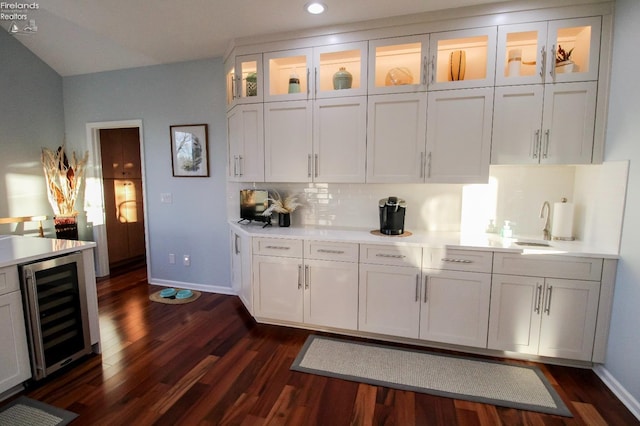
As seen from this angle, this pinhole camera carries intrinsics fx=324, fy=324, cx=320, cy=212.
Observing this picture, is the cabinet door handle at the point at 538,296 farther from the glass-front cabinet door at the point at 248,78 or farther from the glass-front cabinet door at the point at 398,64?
the glass-front cabinet door at the point at 248,78

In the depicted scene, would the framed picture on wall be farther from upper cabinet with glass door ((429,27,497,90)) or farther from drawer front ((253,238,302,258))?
upper cabinet with glass door ((429,27,497,90))

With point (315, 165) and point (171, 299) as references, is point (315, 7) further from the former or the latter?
point (171, 299)

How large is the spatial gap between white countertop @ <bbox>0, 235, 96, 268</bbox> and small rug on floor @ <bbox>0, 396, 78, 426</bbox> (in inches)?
33.6

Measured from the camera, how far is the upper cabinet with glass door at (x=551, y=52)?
7.56ft

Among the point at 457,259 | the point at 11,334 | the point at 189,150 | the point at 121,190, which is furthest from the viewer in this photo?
the point at 121,190

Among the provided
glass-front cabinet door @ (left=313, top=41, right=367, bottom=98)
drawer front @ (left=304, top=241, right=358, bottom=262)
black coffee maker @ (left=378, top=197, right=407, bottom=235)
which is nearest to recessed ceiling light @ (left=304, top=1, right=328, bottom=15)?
glass-front cabinet door @ (left=313, top=41, right=367, bottom=98)

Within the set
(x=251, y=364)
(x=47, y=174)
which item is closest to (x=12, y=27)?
(x=47, y=174)

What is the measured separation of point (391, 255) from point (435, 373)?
882 millimetres

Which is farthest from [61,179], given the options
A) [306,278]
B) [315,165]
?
[306,278]

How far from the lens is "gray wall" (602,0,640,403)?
199cm

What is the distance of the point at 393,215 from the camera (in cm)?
276

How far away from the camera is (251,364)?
2396 mm

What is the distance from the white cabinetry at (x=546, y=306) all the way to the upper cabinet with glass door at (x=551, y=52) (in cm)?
133

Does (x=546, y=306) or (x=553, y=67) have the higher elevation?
(x=553, y=67)
